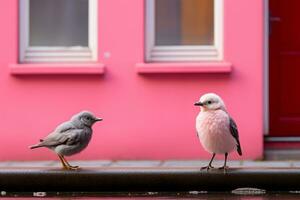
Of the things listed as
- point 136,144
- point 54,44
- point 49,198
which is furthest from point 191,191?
point 54,44

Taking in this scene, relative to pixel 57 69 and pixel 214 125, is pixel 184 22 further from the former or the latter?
pixel 214 125

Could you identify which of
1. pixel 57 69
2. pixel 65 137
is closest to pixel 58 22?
pixel 57 69

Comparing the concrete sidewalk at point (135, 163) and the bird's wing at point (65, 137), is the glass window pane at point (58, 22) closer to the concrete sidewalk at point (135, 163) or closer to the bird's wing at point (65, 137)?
the concrete sidewalk at point (135, 163)

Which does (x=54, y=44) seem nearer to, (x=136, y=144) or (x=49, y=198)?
(x=136, y=144)

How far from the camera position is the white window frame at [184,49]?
33.6ft

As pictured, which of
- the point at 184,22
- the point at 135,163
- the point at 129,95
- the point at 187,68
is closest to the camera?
the point at 135,163

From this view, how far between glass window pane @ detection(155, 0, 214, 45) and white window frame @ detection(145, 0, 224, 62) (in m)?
0.07

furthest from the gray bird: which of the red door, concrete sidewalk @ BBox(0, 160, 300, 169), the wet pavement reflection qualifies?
the red door

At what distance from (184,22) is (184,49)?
343mm

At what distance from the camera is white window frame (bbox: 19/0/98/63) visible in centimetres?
1031

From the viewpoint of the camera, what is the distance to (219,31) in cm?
1027

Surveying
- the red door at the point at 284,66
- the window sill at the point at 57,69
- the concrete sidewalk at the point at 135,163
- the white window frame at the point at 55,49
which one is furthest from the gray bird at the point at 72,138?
the red door at the point at 284,66

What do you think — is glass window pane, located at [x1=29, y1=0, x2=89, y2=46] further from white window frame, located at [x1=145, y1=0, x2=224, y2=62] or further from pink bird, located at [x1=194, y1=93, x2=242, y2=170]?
pink bird, located at [x1=194, y1=93, x2=242, y2=170]

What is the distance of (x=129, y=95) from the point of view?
33.6 feet
